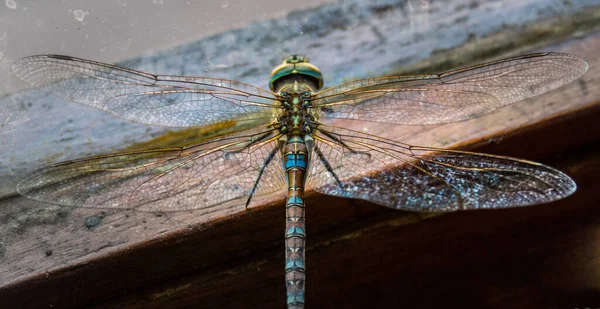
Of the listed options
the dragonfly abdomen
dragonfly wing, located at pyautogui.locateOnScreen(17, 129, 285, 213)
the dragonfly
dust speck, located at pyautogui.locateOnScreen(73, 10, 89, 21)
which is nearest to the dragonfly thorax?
the dragonfly

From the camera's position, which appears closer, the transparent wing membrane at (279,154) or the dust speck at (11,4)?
the transparent wing membrane at (279,154)

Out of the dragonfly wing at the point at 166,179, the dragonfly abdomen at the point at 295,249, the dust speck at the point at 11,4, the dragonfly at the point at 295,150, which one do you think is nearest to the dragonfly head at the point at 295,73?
the dragonfly at the point at 295,150

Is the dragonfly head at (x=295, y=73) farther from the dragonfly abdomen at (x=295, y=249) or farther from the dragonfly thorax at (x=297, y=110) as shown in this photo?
the dragonfly abdomen at (x=295, y=249)

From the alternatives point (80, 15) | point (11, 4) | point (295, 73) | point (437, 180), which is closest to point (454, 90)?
point (437, 180)

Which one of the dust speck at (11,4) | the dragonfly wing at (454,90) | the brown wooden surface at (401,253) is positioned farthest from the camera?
the dust speck at (11,4)

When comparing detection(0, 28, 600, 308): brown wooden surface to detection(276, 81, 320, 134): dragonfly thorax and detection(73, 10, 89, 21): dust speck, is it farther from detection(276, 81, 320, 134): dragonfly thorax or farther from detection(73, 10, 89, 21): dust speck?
detection(73, 10, 89, 21): dust speck

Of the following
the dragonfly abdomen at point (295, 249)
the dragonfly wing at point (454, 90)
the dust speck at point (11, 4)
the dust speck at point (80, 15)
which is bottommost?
the dragonfly abdomen at point (295, 249)

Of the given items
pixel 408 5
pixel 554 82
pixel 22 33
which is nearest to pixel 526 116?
pixel 554 82
